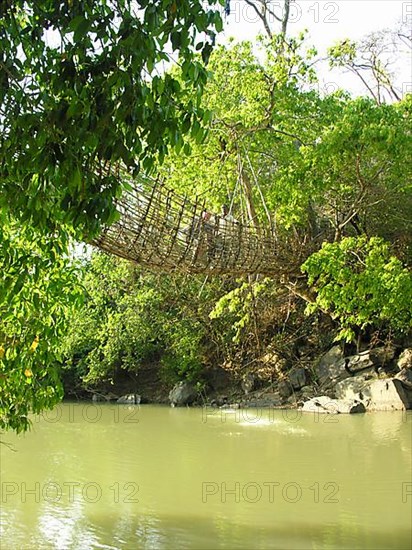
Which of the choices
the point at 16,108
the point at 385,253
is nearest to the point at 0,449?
the point at 385,253

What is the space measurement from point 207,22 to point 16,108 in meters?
0.38

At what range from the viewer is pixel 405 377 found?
7922mm

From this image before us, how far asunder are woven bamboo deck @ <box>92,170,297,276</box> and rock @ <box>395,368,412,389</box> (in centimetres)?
214

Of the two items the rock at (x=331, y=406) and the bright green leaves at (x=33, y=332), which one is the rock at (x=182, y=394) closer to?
the rock at (x=331, y=406)

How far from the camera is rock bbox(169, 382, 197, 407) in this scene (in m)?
9.47

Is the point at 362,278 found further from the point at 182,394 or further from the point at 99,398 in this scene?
the point at 99,398

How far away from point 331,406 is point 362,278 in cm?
156

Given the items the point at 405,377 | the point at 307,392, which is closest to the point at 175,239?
the point at 405,377

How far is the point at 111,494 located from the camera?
14.6 feet

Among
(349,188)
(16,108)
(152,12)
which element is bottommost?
(16,108)

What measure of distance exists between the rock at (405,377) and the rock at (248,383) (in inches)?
79.3

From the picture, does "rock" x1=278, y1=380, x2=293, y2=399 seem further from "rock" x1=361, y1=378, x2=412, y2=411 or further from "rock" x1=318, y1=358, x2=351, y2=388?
"rock" x1=361, y1=378, x2=412, y2=411

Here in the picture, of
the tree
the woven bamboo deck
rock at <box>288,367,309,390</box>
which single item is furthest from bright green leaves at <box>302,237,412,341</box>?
the tree

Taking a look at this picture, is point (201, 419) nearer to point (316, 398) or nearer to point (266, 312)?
point (316, 398)
